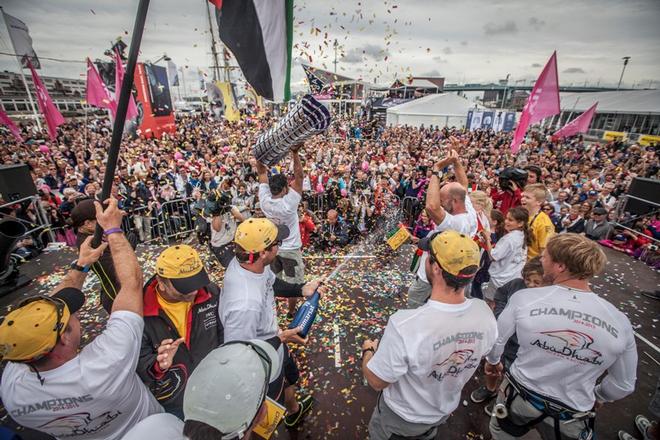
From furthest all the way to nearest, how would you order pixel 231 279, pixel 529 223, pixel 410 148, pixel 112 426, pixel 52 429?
1. pixel 410 148
2. pixel 529 223
3. pixel 231 279
4. pixel 112 426
5. pixel 52 429

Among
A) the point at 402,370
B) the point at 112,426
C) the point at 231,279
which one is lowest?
the point at 112,426

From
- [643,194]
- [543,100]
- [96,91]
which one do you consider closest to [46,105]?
[96,91]

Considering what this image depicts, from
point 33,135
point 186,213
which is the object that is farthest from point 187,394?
point 33,135

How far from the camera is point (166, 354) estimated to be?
6.25 ft

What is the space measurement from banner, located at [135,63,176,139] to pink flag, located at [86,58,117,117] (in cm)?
464

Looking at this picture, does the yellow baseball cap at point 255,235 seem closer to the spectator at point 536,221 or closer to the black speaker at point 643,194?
the spectator at point 536,221

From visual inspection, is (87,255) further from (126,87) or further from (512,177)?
(512,177)

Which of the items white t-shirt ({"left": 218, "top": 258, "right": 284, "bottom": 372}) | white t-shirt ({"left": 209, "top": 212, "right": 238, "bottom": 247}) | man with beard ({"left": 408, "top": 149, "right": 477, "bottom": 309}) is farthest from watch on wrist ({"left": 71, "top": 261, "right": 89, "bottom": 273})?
man with beard ({"left": 408, "top": 149, "right": 477, "bottom": 309})

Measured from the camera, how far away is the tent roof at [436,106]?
33562 mm

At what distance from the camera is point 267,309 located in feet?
8.36

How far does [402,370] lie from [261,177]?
11.4 ft

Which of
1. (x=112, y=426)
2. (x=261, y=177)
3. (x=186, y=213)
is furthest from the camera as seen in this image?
(x=186, y=213)

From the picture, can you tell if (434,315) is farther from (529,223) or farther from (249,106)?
(249,106)

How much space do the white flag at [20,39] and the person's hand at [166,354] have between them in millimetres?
16837
